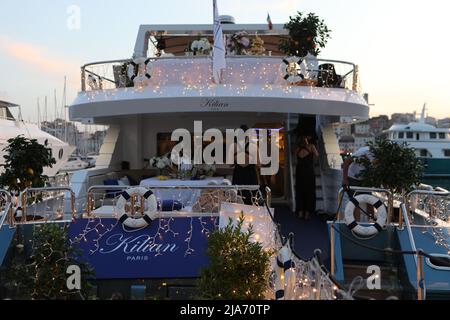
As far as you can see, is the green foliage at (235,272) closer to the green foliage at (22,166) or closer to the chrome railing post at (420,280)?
the chrome railing post at (420,280)

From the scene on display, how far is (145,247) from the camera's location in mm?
4785

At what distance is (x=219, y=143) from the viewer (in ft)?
35.6

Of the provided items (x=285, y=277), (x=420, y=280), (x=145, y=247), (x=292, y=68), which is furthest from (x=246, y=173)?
(x=420, y=280)

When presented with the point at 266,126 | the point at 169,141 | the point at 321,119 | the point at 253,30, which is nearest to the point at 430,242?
the point at 321,119

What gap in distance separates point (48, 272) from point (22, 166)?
3048 millimetres

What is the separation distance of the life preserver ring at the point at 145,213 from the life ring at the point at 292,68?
3920 millimetres

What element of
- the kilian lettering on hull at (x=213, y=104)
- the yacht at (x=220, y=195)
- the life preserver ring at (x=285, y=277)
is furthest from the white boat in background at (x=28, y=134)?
the life preserver ring at (x=285, y=277)

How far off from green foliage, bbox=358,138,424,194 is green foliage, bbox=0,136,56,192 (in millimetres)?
5108

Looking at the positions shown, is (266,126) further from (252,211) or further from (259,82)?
(252,211)

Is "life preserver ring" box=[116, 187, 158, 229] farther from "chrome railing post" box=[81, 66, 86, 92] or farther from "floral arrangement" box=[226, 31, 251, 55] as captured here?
"floral arrangement" box=[226, 31, 251, 55]

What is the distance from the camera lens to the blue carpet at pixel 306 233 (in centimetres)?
579

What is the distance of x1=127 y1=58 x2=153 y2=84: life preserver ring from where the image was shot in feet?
25.9

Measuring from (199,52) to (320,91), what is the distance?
3198 millimetres

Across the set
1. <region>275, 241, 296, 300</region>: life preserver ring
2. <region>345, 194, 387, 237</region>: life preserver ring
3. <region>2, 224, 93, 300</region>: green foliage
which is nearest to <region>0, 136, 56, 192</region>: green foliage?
<region>2, 224, 93, 300</region>: green foliage
